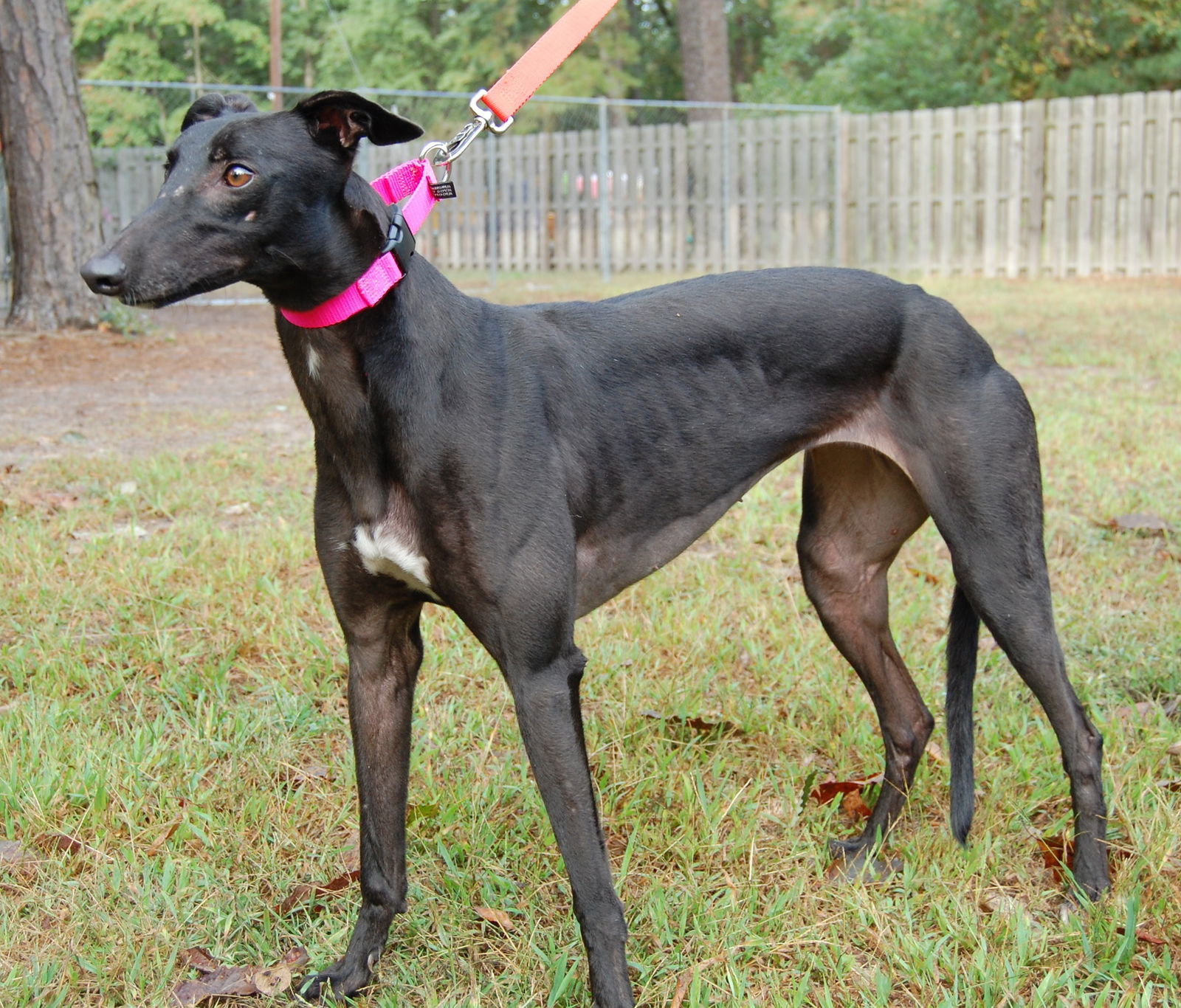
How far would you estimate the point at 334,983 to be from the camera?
8.02 ft

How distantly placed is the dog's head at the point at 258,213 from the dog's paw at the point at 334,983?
1.33 m

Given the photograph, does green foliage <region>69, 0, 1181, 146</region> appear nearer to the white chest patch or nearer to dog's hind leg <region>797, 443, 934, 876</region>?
dog's hind leg <region>797, 443, 934, 876</region>

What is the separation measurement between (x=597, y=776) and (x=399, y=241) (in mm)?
1509

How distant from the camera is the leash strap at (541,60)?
2789 millimetres

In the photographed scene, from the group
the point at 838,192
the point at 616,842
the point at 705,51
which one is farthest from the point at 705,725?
the point at 705,51

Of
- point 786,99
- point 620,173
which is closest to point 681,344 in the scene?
point 620,173

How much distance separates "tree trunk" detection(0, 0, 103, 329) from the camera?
346 inches

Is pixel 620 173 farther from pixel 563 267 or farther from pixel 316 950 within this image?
pixel 316 950

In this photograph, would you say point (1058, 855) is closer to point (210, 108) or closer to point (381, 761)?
point (381, 761)

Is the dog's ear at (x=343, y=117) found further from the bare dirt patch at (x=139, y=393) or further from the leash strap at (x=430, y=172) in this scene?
the bare dirt patch at (x=139, y=393)

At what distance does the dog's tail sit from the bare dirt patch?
14.1 ft

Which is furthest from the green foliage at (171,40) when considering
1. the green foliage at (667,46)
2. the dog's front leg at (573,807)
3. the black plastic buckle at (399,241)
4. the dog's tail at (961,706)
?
the dog's front leg at (573,807)

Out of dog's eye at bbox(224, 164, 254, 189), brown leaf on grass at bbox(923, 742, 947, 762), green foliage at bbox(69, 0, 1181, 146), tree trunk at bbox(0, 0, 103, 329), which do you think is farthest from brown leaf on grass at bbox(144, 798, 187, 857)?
green foliage at bbox(69, 0, 1181, 146)

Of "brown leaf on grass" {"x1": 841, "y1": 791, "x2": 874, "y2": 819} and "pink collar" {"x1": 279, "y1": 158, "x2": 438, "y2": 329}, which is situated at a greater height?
"pink collar" {"x1": 279, "y1": 158, "x2": 438, "y2": 329}
